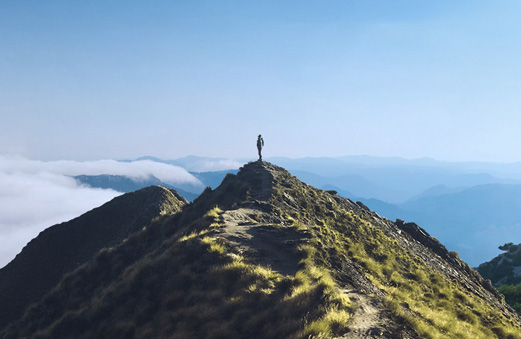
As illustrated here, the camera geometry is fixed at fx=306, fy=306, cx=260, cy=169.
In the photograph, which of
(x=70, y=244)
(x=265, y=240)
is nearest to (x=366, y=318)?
(x=265, y=240)

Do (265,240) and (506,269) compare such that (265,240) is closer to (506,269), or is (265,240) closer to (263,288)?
(263,288)

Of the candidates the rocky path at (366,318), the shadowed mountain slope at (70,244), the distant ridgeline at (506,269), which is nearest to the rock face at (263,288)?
the rocky path at (366,318)

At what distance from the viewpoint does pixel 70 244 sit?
53844 mm

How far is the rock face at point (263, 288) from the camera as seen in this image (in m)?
12.8

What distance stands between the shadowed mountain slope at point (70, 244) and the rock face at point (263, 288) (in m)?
20.2

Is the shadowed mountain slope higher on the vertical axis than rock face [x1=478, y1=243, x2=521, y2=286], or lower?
higher

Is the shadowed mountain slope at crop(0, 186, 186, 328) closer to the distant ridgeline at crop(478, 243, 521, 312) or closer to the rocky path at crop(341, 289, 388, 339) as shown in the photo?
the rocky path at crop(341, 289, 388, 339)

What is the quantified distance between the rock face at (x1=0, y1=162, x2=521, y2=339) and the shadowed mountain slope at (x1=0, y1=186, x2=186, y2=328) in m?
20.2

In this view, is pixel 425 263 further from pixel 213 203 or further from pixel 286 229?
pixel 213 203

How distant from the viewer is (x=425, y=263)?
33531 millimetres

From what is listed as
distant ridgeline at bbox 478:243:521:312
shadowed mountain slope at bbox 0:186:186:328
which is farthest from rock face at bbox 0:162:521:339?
distant ridgeline at bbox 478:243:521:312

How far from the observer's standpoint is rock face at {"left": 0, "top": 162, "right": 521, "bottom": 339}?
12844mm

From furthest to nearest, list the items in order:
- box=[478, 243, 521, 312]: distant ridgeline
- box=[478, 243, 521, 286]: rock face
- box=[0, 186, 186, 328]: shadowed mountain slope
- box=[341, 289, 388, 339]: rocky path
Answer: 1. box=[478, 243, 521, 286]: rock face
2. box=[478, 243, 521, 312]: distant ridgeline
3. box=[0, 186, 186, 328]: shadowed mountain slope
4. box=[341, 289, 388, 339]: rocky path

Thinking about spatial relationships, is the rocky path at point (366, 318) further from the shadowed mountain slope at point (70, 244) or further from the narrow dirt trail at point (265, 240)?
the shadowed mountain slope at point (70, 244)
